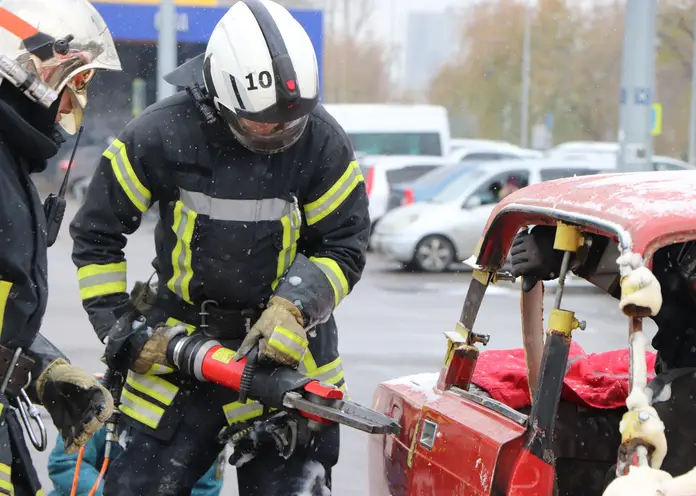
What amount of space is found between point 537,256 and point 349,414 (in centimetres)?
71

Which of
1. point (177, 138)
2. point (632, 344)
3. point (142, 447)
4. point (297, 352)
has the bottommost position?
point (142, 447)

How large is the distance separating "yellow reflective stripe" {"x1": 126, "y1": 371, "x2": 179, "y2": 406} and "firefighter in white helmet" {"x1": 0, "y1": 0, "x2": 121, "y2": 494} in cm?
42

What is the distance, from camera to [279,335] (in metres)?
3.70

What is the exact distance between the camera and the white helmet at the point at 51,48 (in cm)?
321

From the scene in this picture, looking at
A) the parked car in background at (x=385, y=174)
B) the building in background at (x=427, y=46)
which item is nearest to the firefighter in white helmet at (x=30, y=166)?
the parked car in background at (x=385, y=174)

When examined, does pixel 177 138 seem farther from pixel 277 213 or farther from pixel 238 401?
pixel 238 401

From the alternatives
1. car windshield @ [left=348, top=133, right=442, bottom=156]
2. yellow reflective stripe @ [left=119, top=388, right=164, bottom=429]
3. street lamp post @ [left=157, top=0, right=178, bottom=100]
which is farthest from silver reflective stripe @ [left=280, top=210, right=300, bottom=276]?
car windshield @ [left=348, top=133, right=442, bottom=156]

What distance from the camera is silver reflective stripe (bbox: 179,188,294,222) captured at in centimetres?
388

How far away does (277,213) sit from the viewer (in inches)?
155

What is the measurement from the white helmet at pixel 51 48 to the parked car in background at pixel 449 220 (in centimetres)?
1235

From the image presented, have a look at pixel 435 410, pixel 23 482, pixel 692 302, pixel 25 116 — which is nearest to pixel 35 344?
pixel 23 482

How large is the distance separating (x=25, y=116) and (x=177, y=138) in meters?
0.74

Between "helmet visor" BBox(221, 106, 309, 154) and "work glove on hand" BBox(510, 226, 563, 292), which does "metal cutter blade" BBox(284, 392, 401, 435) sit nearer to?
"work glove on hand" BBox(510, 226, 563, 292)

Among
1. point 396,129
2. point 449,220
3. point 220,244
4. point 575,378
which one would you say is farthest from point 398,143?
point 220,244
